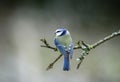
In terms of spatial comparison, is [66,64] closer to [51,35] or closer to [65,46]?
[65,46]

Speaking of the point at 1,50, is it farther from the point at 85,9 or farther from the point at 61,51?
the point at 61,51

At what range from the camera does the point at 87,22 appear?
283 centimetres

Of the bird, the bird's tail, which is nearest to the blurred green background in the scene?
the bird

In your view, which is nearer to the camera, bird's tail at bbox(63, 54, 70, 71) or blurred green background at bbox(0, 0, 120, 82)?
bird's tail at bbox(63, 54, 70, 71)

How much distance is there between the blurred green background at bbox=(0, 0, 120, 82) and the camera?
281cm

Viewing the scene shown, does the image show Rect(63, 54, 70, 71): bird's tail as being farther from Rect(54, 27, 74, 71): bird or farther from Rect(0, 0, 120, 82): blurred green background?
Rect(0, 0, 120, 82): blurred green background

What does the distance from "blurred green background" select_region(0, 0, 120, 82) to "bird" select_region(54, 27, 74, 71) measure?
132 cm

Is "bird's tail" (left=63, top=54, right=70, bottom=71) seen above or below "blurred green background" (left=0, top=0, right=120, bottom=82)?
above

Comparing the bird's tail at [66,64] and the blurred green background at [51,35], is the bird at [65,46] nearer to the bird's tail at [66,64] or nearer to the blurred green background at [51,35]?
the bird's tail at [66,64]

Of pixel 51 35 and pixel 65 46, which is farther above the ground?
pixel 65 46

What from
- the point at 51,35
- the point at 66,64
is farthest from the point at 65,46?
the point at 51,35

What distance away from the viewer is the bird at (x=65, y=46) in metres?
1.31

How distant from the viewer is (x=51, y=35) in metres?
2.81

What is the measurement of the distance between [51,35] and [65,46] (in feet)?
4.72
